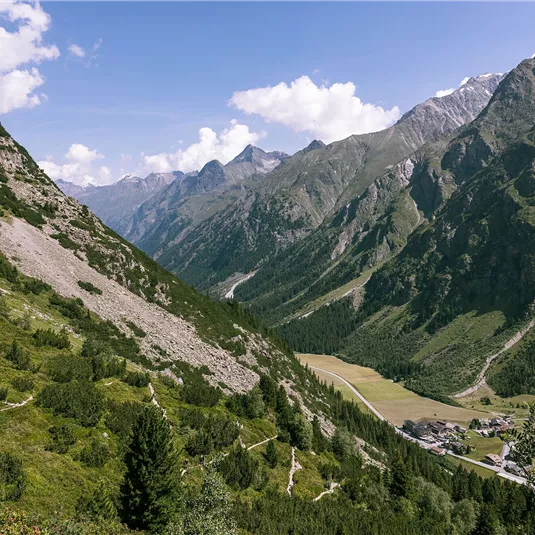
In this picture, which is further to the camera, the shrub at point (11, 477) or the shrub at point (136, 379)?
the shrub at point (136, 379)

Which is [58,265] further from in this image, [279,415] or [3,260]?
[279,415]

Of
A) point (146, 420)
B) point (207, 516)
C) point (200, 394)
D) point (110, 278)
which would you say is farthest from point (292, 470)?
point (110, 278)

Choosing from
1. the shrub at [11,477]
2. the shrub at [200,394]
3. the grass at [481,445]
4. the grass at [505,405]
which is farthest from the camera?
the grass at [505,405]

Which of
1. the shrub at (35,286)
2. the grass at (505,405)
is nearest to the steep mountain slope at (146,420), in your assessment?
the shrub at (35,286)

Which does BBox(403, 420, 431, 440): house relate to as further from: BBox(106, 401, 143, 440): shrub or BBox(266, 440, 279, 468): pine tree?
BBox(106, 401, 143, 440): shrub

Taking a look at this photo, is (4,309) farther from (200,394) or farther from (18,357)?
(200,394)

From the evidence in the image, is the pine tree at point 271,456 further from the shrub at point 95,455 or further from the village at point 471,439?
the village at point 471,439
